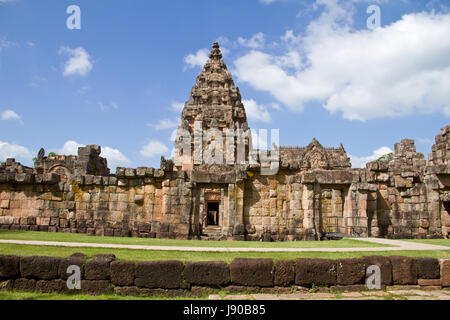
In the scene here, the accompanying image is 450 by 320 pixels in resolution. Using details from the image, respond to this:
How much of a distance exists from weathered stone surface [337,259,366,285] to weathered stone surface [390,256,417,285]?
0.66m

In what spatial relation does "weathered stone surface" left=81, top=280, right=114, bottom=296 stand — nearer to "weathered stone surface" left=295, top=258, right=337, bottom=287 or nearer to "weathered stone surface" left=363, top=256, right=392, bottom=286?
"weathered stone surface" left=295, top=258, right=337, bottom=287

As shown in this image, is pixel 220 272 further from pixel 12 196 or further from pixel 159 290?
pixel 12 196

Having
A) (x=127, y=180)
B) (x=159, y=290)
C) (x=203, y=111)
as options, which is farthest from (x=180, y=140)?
(x=159, y=290)

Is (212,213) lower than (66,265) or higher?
lower

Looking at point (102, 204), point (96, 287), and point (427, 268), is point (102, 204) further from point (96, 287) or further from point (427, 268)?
point (427, 268)

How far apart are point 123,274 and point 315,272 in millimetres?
3695

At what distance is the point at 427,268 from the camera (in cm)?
668

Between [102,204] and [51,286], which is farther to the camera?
[102,204]

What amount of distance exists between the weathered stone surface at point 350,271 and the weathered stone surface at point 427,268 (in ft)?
3.91

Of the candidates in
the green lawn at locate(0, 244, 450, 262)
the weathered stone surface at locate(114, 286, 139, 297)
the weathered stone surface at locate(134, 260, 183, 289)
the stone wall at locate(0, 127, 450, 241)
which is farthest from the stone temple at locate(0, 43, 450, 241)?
the weathered stone surface at locate(114, 286, 139, 297)

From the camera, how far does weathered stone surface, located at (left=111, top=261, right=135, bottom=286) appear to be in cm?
620

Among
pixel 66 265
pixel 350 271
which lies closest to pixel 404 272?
pixel 350 271

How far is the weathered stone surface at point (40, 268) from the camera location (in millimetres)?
6270
